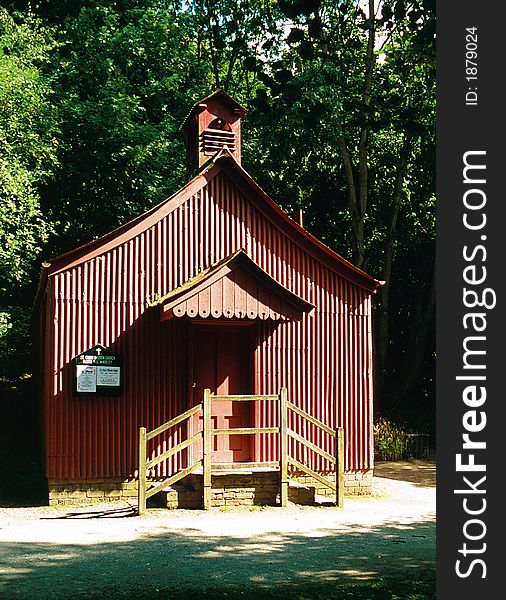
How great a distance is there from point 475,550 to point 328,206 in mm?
25469

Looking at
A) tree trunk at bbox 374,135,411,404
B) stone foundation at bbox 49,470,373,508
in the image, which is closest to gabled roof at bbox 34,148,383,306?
stone foundation at bbox 49,470,373,508

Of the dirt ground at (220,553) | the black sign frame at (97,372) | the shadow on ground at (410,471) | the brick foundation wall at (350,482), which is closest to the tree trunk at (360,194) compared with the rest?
the shadow on ground at (410,471)

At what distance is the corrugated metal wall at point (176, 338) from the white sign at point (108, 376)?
25 cm

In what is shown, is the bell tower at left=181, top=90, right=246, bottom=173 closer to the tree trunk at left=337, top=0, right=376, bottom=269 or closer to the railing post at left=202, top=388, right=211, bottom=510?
the railing post at left=202, top=388, right=211, bottom=510

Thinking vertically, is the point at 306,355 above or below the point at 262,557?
above

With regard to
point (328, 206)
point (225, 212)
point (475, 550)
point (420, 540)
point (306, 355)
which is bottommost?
point (420, 540)

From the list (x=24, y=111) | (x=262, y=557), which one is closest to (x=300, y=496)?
(x=262, y=557)

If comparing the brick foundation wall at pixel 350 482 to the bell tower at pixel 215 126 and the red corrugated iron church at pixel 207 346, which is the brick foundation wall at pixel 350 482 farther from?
the bell tower at pixel 215 126

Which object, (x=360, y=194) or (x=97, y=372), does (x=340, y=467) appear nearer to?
(x=97, y=372)

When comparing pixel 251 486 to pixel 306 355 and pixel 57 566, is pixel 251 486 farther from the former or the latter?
pixel 57 566

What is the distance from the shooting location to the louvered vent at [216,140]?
16.9 metres

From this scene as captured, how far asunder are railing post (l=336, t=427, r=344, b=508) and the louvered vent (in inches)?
235

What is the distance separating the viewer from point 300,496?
571 inches

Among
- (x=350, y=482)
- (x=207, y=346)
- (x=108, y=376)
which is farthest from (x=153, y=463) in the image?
(x=350, y=482)
